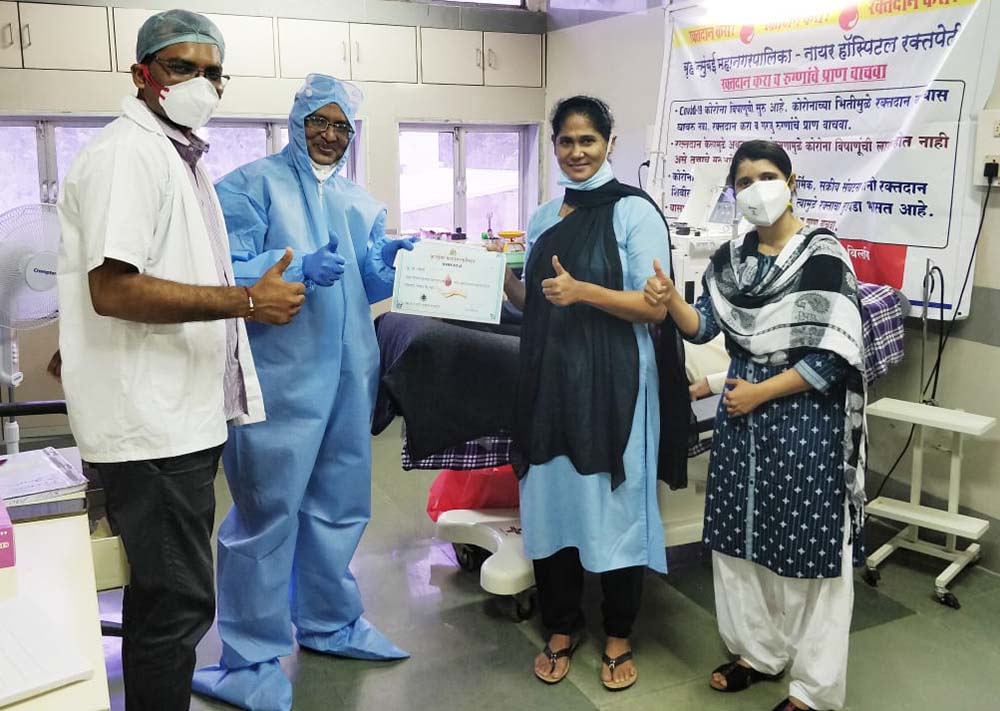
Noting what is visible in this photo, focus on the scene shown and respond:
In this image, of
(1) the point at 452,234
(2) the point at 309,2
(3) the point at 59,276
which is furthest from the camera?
(1) the point at 452,234

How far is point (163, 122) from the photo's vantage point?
5.87 feet

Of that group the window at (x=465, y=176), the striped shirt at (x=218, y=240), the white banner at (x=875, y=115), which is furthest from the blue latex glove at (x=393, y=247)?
the window at (x=465, y=176)

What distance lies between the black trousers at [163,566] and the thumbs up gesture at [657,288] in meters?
1.04

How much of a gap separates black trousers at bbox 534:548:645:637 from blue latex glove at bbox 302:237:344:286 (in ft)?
3.21

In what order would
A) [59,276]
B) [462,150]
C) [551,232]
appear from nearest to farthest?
[59,276] < [551,232] < [462,150]

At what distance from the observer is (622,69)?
5.19 meters

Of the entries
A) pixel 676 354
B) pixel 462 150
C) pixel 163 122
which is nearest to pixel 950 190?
pixel 676 354

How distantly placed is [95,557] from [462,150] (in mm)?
4543

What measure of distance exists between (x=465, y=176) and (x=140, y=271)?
14.7ft

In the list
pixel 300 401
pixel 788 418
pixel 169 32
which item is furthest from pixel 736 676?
pixel 169 32

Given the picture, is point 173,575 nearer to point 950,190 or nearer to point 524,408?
point 524,408

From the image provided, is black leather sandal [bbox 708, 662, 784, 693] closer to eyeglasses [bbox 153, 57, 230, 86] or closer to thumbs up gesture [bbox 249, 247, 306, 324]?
thumbs up gesture [bbox 249, 247, 306, 324]

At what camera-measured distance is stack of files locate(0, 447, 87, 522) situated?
5.61ft

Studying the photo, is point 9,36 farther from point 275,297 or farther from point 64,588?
point 64,588
